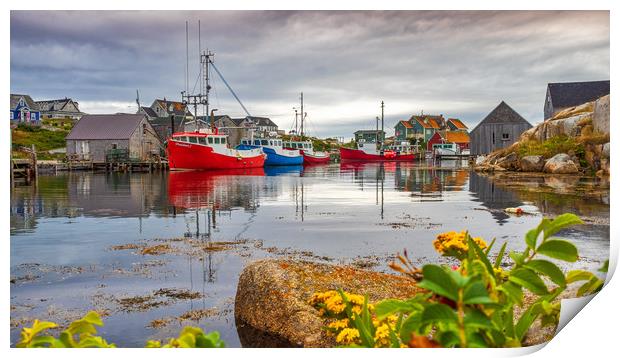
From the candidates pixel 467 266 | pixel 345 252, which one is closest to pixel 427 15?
pixel 345 252

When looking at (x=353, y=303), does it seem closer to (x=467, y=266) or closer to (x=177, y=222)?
(x=467, y=266)

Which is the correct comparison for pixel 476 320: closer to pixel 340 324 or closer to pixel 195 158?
pixel 340 324

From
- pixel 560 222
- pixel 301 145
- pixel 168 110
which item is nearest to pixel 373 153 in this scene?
pixel 301 145

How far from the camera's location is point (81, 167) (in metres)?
35.8

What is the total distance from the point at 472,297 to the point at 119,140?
125 feet

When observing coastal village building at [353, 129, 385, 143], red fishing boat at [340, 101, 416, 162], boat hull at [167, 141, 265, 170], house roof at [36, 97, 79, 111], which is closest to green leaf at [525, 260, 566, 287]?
house roof at [36, 97, 79, 111]

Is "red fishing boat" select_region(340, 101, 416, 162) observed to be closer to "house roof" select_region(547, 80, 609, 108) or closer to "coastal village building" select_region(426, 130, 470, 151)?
"coastal village building" select_region(426, 130, 470, 151)

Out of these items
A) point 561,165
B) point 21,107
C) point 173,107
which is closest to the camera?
point 21,107

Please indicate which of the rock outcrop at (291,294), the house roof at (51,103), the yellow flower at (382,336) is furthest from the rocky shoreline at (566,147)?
the yellow flower at (382,336)

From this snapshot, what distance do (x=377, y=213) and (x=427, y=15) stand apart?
669 cm

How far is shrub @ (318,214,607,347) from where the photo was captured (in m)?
1.67

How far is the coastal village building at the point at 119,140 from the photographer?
34688 millimetres

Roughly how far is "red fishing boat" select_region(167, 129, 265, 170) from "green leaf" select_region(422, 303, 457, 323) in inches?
1292

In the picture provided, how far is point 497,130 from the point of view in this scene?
32781 mm
